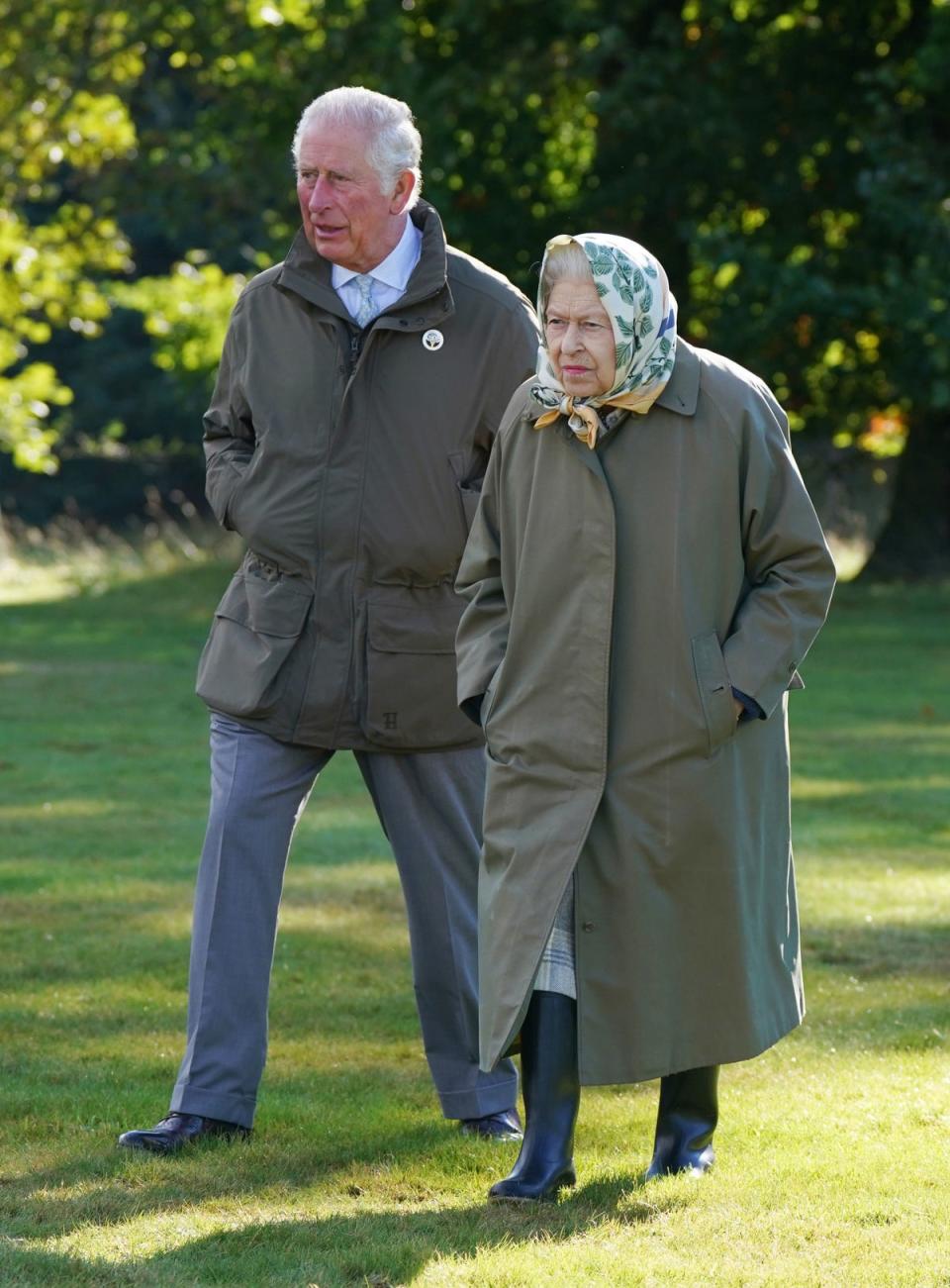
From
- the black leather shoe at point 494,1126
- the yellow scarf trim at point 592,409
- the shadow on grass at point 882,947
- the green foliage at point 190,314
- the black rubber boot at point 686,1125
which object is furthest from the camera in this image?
the green foliage at point 190,314

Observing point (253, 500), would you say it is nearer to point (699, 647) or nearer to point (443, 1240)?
point (699, 647)

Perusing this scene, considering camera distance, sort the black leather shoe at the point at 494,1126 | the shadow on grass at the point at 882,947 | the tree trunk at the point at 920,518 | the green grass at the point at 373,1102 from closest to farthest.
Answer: the green grass at the point at 373,1102
the black leather shoe at the point at 494,1126
the shadow on grass at the point at 882,947
the tree trunk at the point at 920,518

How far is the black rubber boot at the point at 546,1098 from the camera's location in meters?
4.22

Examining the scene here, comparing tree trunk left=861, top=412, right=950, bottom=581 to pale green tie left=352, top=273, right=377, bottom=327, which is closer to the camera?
pale green tie left=352, top=273, right=377, bottom=327

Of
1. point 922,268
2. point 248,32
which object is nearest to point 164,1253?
point 922,268

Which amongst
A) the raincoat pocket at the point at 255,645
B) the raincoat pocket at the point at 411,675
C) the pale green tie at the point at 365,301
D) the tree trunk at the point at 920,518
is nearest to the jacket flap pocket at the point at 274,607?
the raincoat pocket at the point at 255,645

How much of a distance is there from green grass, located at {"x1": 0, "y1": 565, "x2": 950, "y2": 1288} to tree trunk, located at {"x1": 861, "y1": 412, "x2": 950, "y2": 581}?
1172 cm

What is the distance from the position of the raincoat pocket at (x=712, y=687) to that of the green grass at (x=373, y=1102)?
39.6 inches

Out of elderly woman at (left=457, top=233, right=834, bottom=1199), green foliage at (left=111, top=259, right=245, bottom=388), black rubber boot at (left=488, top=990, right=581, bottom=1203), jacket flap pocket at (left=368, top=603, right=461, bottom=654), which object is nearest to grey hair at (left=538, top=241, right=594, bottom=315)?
elderly woman at (left=457, top=233, right=834, bottom=1199)

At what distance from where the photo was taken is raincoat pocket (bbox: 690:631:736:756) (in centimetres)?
414

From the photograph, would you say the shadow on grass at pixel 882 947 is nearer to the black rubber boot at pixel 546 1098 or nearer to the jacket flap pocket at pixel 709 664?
the black rubber boot at pixel 546 1098

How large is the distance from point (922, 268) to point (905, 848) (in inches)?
406

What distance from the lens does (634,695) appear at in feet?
13.7

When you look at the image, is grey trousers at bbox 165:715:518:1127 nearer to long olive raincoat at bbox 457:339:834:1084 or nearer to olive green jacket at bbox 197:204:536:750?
olive green jacket at bbox 197:204:536:750
